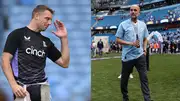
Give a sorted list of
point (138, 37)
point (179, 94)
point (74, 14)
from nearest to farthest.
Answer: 1. point (74, 14)
2. point (138, 37)
3. point (179, 94)

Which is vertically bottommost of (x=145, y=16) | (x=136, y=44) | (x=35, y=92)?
(x=35, y=92)

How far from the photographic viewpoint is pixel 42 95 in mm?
3324

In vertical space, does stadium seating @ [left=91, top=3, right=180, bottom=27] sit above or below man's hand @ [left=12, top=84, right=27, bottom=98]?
above

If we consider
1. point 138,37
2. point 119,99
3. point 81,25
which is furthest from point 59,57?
point 119,99

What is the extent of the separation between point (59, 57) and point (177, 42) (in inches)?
1376

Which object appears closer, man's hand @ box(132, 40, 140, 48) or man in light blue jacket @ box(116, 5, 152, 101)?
man's hand @ box(132, 40, 140, 48)

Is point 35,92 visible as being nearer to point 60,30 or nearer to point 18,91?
point 18,91

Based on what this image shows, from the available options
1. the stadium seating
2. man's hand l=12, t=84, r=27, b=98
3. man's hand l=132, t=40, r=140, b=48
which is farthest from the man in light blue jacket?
the stadium seating

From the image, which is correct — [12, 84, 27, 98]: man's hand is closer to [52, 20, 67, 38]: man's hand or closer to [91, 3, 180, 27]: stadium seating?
[52, 20, 67, 38]: man's hand

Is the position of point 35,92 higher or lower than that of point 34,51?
lower

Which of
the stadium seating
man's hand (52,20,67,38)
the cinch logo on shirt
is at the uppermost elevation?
the stadium seating

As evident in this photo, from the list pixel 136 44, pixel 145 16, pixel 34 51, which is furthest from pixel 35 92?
pixel 145 16

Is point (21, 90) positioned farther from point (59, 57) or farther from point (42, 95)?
point (59, 57)

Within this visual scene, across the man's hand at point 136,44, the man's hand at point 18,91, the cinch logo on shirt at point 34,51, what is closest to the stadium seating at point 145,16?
the man's hand at point 136,44
